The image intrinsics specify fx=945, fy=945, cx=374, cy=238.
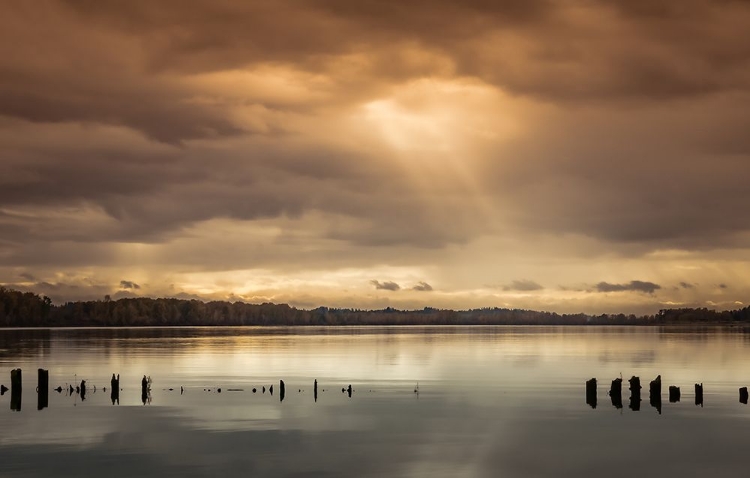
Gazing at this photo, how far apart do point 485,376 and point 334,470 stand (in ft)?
166

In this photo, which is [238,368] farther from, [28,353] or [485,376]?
[28,353]

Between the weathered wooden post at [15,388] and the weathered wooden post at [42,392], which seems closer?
the weathered wooden post at [15,388]

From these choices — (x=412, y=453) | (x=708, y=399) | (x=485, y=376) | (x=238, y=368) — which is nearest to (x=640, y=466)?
→ (x=412, y=453)

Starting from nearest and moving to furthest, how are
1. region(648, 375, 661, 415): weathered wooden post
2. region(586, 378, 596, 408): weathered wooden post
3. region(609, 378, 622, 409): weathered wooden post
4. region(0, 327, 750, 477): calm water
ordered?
region(0, 327, 750, 477): calm water → region(648, 375, 661, 415): weathered wooden post → region(609, 378, 622, 409): weathered wooden post → region(586, 378, 596, 408): weathered wooden post

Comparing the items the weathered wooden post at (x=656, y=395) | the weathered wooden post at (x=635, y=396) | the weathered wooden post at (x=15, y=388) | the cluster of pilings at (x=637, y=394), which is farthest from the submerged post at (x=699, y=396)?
the weathered wooden post at (x=15, y=388)

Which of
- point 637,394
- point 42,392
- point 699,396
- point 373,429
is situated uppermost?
point 42,392

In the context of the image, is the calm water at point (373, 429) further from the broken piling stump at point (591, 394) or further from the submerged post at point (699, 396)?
the submerged post at point (699, 396)

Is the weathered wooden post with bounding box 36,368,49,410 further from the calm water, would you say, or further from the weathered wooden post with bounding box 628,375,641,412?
the weathered wooden post with bounding box 628,375,641,412

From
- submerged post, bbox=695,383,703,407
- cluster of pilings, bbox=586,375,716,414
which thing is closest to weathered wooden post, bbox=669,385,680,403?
cluster of pilings, bbox=586,375,716,414

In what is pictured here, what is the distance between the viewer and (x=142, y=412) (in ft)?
180

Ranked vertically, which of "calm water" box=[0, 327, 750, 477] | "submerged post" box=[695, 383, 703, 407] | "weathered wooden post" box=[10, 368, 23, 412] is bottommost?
"calm water" box=[0, 327, 750, 477]

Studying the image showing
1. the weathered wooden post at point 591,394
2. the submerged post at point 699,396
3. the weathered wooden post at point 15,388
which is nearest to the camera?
the weathered wooden post at point 15,388

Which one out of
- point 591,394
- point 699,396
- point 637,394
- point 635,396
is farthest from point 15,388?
point 699,396

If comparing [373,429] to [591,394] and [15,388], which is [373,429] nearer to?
[591,394]
